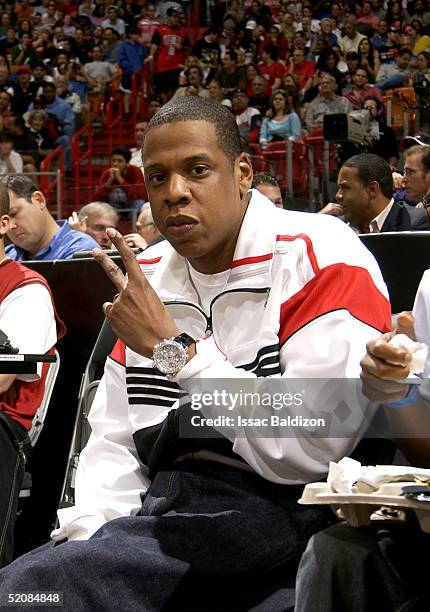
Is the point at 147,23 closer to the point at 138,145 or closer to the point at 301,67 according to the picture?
the point at 301,67

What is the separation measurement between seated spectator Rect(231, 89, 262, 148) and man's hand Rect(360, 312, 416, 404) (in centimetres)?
944

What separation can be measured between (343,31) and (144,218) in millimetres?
8098

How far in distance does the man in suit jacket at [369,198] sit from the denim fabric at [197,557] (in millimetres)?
3350

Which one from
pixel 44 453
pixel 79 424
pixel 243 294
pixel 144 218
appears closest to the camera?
pixel 243 294

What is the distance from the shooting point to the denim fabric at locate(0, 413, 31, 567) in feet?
9.55

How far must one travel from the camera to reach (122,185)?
9.34 metres

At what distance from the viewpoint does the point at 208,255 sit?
2.17m

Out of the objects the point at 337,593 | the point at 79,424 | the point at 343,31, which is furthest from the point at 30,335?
the point at 343,31

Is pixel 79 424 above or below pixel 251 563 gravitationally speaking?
below

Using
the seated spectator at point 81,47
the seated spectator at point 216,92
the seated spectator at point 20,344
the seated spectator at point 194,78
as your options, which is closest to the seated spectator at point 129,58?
the seated spectator at point 81,47

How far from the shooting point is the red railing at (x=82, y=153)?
11.4 meters

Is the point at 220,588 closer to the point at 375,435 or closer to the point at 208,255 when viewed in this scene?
the point at 375,435

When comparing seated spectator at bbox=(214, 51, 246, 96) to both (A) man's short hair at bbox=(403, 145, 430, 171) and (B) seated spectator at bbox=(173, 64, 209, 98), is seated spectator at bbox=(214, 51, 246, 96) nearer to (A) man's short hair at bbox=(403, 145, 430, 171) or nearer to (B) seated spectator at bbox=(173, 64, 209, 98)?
(B) seated spectator at bbox=(173, 64, 209, 98)

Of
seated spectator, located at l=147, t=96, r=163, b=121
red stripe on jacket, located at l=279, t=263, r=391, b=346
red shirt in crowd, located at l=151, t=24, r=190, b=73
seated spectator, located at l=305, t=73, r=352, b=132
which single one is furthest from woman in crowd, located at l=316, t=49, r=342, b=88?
red stripe on jacket, located at l=279, t=263, r=391, b=346
